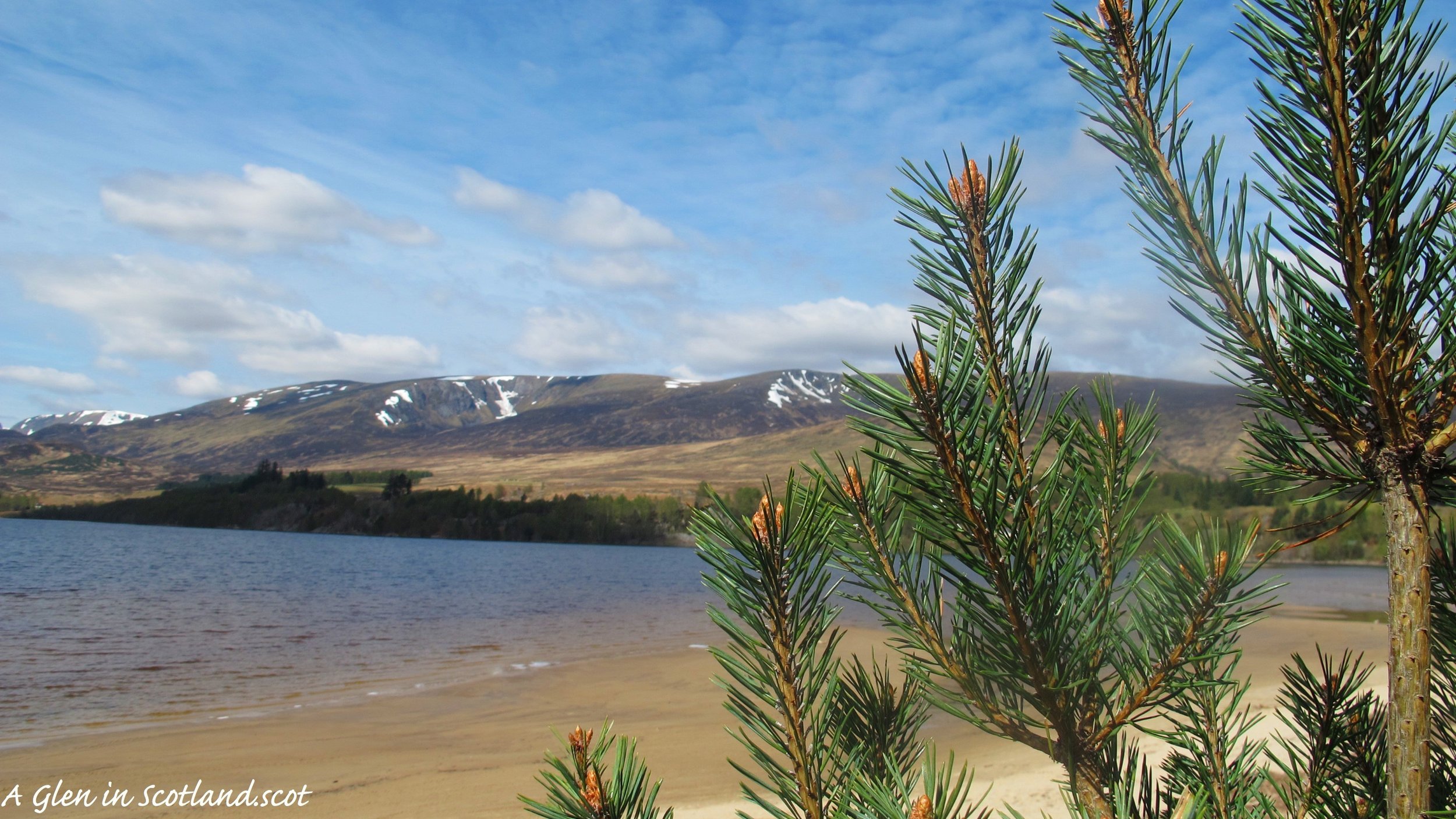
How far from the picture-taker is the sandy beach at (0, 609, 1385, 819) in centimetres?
1141

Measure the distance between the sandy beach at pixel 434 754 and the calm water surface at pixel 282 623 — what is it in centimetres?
186

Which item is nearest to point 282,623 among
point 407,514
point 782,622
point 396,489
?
point 782,622

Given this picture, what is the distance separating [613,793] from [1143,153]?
1.31m

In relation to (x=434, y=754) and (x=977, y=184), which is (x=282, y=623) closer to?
(x=434, y=754)

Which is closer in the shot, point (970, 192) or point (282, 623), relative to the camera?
point (970, 192)

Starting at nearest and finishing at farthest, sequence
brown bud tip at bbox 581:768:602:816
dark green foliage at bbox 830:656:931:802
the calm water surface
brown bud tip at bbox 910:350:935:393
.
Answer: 1. brown bud tip at bbox 910:350:935:393
2. brown bud tip at bbox 581:768:602:816
3. dark green foliage at bbox 830:656:931:802
4. the calm water surface

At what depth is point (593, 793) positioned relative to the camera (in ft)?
3.62

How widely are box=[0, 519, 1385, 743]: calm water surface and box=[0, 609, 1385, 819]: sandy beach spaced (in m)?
1.86

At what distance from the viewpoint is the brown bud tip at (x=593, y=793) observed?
→ 3.61ft

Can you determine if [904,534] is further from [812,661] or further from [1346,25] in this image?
[1346,25]

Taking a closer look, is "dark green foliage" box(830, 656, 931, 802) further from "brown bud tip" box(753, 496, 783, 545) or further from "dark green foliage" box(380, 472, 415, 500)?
"dark green foliage" box(380, 472, 415, 500)

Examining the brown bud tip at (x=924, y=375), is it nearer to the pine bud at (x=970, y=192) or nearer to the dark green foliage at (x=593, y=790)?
the pine bud at (x=970, y=192)

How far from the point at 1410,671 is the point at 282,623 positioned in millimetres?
33578

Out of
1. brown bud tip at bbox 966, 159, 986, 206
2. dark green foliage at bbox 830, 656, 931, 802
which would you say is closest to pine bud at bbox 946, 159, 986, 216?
brown bud tip at bbox 966, 159, 986, 206
